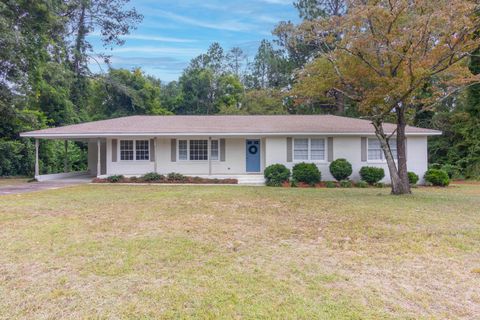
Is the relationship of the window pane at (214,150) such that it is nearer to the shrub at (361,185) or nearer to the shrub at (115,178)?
the shrub at (115,178)

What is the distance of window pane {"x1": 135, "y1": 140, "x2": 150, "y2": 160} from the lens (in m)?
17.8

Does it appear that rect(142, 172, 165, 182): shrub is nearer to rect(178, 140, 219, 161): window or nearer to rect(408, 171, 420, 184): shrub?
rect(178, 140, 219, 161): window

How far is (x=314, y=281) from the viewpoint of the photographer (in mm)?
4066

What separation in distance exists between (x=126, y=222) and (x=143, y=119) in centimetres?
1375

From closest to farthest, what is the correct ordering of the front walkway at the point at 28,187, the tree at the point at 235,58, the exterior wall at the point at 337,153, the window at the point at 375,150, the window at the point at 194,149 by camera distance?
1. the front walkway at the point at 28,187
2. the exterior wall at the point at 337,153
3. the window at the point at 375,150
4. the window at the point at 194,149
5. the tree at the point at 235,58

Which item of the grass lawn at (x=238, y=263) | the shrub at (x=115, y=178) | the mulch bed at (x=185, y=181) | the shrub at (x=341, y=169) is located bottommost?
the grass lawn at (x=238, y=263)

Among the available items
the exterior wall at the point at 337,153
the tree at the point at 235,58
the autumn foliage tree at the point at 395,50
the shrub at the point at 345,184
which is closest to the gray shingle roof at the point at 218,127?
the exterior wall at the point at 337,153

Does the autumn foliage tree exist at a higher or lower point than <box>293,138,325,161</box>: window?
higher

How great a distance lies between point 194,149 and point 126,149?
3.65m

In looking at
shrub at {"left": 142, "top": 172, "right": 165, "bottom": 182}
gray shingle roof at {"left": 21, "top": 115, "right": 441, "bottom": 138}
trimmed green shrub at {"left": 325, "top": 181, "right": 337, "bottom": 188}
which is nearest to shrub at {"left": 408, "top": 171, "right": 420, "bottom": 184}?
gray shingle roof at {"left": 21, "top": 115, "right": 441, "bottom": 138}

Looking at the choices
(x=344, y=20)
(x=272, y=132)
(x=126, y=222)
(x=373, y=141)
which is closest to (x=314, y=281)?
(x=126, y=222)

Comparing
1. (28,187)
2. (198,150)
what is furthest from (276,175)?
(28,187)

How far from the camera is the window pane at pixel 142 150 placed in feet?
58.3

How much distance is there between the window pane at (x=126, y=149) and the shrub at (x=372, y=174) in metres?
12.1
